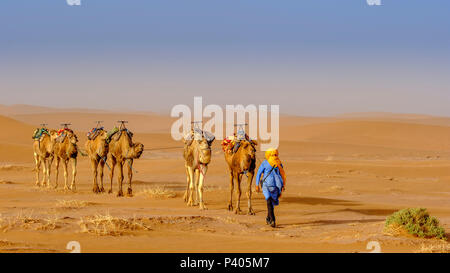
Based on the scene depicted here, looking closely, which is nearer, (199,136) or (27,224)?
(27,224)

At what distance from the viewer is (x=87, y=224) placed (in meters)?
14.1

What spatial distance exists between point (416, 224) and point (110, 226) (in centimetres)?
677

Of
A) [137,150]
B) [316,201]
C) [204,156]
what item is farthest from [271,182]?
[316,201]

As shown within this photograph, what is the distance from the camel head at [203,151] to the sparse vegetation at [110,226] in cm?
416

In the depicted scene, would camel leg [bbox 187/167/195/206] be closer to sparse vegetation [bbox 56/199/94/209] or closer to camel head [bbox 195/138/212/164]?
camel head [bbox 195/138/212/164]

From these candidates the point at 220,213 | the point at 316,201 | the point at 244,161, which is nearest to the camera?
the point at 244,161

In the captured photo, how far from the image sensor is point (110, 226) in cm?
1370

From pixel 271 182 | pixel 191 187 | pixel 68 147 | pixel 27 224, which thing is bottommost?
pixel 27 224

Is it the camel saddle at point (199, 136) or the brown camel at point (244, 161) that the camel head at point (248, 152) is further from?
the camel saddle at point (199, 136)

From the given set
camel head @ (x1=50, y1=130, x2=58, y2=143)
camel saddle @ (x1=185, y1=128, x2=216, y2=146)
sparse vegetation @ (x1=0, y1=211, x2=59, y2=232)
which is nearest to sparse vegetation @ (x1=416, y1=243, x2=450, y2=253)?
sparse vegetation @ (x1=0, y1=211, x2=59, y2=232)

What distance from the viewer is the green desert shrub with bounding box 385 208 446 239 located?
14.0 meters

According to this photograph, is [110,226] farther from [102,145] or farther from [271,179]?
[102,145]
